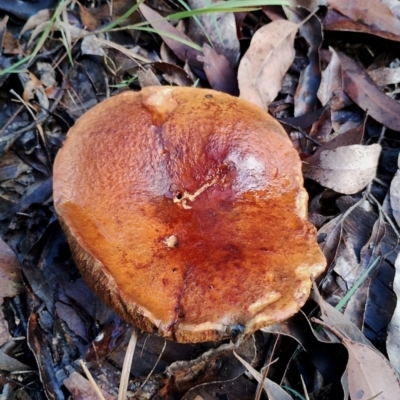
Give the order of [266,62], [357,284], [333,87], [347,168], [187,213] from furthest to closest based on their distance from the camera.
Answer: [333,87], [266,62], [347,168], [357,284], [187,213]

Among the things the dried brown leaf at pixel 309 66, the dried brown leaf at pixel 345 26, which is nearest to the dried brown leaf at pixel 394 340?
the dried brown leaf at pixel 309 66

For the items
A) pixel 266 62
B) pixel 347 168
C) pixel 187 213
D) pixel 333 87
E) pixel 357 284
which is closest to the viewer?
pixel 187 213

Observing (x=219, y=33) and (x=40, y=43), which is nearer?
(x=40, y=43)

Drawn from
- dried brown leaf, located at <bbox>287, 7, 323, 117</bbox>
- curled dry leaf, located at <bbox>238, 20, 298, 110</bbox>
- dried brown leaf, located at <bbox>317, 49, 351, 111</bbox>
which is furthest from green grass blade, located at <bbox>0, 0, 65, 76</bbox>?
dried brown leaf, located at <bbox>317, 49, 351, 111</bbox>

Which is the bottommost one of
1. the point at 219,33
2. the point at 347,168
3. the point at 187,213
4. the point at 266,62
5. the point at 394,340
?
the point at 394,340

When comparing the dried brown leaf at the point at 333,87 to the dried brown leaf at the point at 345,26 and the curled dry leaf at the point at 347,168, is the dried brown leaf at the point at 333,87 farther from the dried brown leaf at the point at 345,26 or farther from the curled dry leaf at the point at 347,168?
the curled dry leaf at the point at 347,168

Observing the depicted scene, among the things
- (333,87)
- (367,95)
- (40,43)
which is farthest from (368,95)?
(40,43)

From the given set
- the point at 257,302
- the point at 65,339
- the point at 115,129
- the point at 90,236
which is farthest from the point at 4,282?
the point at 257,302

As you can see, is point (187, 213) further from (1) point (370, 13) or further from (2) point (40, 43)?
(1) point (370, 13)
